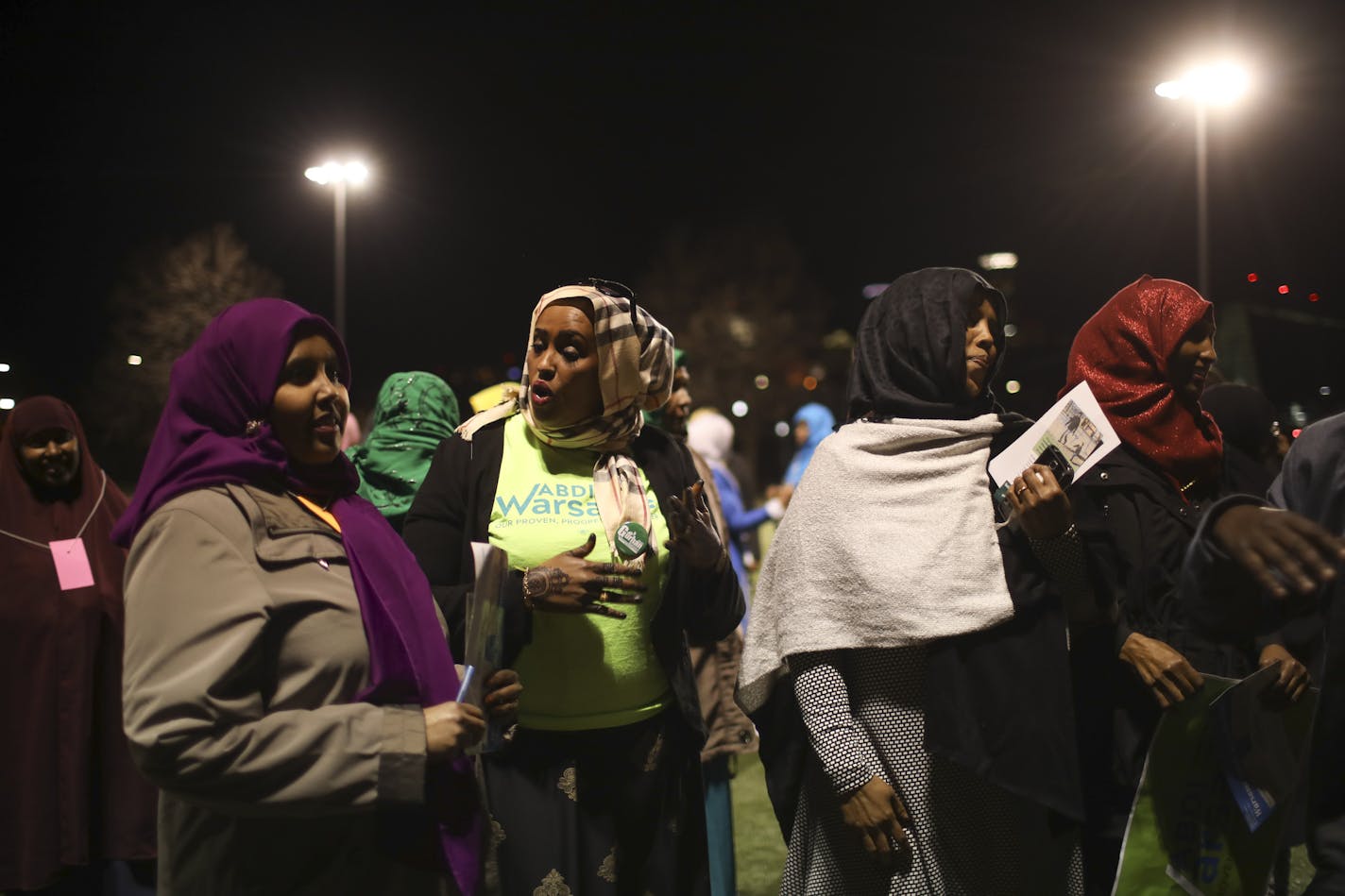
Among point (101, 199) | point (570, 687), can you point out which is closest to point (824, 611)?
point (570, 687)

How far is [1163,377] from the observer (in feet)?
9.98

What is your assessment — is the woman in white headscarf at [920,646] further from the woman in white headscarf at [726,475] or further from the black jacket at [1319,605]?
the woman in white headscarf at [726,475]

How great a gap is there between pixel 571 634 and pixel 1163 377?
5.92ft

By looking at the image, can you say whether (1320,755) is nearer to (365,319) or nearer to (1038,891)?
(1038,891)

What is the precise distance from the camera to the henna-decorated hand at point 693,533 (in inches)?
112

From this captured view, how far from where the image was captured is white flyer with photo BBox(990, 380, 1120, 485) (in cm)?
245

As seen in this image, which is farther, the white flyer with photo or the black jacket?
the white flyer with photo

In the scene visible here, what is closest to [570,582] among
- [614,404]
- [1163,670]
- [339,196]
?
[614,404]

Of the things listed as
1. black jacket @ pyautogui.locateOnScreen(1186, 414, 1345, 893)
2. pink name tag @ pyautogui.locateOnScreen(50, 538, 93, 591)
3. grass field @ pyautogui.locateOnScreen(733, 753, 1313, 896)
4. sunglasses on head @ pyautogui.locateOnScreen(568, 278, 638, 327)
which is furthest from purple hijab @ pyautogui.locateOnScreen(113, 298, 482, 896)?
grass field @ pyautogui.locateOnScreen(733, 753, 1313, 896)

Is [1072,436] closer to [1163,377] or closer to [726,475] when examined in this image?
[1163,377]

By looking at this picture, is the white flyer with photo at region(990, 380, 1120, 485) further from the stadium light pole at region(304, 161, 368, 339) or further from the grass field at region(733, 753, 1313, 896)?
the stadium light pole at region(304, 161, 368, 339)

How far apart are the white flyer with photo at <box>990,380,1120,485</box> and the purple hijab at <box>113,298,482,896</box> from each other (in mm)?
1468

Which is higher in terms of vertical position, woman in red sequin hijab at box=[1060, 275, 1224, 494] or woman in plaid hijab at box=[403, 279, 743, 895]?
woman in red sequin hijab at box=[1060, 275, 1224, 494]

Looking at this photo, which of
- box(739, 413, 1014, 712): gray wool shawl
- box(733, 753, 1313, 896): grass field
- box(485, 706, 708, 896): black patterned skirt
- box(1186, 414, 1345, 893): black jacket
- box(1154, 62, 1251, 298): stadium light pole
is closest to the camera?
box(1186, 414, 1345, 893): black jacket
